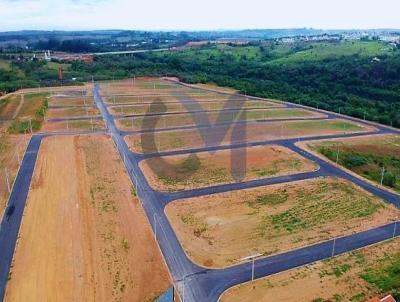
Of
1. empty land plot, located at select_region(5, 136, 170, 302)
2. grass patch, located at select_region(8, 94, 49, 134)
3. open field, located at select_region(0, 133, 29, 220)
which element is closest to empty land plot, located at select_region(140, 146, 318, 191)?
empty land plot, located at select_region(5, 136, 170, 302)

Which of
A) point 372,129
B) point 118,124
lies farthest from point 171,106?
point 372,129

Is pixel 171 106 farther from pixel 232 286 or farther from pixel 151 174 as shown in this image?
pixel 232 286

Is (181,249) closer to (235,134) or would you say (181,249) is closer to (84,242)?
(84,242)

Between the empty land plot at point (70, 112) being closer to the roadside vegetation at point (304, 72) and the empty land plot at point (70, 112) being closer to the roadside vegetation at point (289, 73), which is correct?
the roadside vegetation at point (289, 73)

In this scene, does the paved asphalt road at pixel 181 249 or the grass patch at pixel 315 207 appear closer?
the paved asphalt road at pixel 181 249

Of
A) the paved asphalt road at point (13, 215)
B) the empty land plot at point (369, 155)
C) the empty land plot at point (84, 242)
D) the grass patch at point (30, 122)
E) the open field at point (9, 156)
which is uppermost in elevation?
the grass patch at point (30, 122)

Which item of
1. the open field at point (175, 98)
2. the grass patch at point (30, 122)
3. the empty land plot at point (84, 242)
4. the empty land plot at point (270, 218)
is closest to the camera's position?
the empty land plot at point (84, 242)

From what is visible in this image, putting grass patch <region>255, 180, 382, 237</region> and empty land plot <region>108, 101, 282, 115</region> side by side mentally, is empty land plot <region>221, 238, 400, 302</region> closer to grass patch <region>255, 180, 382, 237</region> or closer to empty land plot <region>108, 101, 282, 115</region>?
grass patch <region>255, 180, 382, 237</region>

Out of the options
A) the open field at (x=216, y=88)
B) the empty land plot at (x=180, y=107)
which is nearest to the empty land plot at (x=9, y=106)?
the empty land plot at (x=180, y=107)
